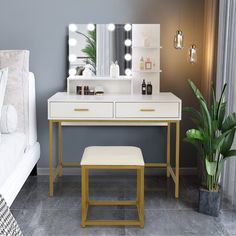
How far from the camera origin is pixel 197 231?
2938 mm

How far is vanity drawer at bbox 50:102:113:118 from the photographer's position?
353 cm

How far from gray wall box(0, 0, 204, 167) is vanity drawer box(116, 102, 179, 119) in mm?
644

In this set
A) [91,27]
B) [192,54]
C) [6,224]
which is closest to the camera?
[6,224]

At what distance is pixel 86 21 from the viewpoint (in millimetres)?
4027

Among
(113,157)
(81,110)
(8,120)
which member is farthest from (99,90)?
(113,157)

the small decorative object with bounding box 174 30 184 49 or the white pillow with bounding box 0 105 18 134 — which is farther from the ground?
the small decorative object with bounding box 174 30 184 49

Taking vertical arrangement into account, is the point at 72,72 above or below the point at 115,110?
above

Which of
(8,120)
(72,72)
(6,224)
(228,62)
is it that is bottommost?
(6,224)

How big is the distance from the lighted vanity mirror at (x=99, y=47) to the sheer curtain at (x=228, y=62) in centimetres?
87

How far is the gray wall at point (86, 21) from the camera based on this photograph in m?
4.02

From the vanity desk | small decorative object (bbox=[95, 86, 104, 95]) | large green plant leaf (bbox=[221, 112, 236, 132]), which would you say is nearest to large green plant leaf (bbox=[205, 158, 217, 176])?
large green plant leaf (bbox=[221, 112, 236, 132])

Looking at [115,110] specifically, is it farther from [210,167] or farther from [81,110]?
[210,167]

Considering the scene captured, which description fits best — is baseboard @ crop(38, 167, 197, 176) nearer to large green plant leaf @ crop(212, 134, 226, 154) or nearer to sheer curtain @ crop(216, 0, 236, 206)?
sheer curtain @ crop(216, 0, 236, 206)

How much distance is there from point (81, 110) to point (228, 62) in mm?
1209
